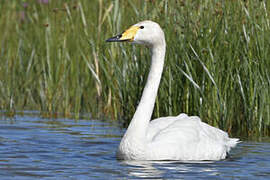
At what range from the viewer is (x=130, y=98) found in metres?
10.0

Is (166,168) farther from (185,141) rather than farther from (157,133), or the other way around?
(157,133)

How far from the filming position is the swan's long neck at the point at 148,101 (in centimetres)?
783

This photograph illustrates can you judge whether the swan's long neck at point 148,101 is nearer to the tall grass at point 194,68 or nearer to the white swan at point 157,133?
the white swan at point 157,133

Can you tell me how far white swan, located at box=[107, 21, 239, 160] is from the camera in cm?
774

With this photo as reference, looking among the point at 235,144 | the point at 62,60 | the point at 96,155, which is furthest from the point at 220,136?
the point at 62,60

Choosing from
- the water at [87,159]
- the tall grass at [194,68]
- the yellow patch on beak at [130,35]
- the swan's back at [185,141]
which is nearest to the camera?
the water at [87,159]

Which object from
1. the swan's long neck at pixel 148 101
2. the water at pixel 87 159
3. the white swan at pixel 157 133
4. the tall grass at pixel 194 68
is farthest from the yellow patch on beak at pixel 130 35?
the water at pixel 87 159

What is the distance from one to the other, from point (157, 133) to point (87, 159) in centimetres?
88

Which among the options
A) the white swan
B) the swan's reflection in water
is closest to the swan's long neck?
the white swan

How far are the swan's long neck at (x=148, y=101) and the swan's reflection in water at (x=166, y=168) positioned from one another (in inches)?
15.3

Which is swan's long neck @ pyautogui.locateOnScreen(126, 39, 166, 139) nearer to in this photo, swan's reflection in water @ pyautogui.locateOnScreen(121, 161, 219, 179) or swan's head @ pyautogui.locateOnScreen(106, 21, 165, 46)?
swan's head @ pyautogui.locateOnScreen(106, 21, 165, 46)

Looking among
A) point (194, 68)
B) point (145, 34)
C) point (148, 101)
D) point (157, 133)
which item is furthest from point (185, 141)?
point (194, 68)

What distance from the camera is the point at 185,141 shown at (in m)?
7.88

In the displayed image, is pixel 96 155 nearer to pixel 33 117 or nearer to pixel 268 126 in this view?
pixel 268 126
